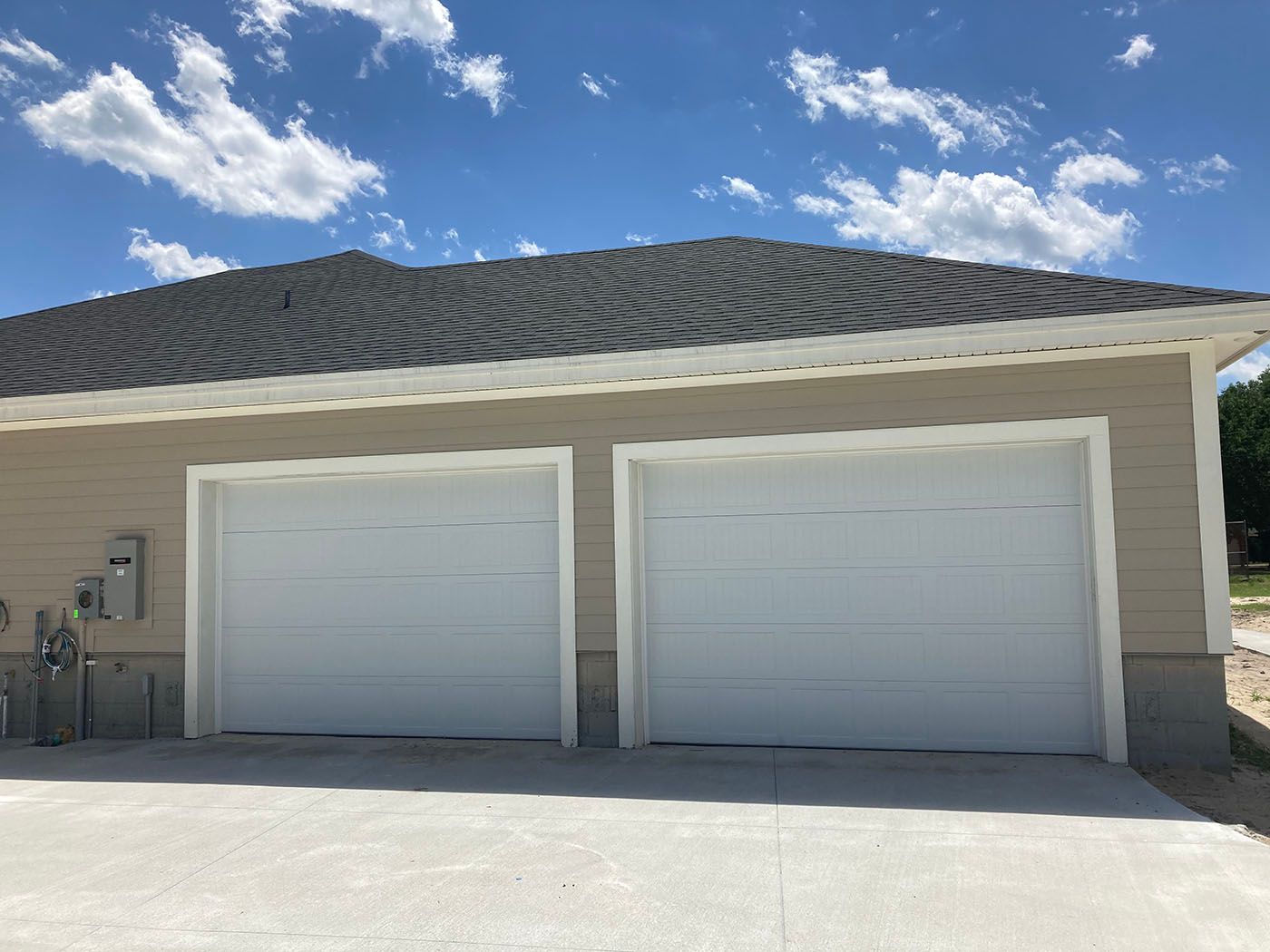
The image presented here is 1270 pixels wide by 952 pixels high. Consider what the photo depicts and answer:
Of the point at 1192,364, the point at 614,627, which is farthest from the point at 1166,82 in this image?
the point at 614,627

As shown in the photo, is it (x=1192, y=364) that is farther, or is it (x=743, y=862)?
(x=1192, y=364)

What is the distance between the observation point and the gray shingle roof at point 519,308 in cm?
649

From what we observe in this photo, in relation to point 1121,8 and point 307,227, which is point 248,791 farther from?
point 307,227

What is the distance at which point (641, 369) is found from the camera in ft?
21.0

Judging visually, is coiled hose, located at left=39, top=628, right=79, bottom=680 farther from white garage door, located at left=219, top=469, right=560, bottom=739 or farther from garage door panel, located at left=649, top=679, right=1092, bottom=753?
garage door panel, located at left=649, top=679, right=1092, bottom=753

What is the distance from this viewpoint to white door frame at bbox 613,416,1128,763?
5984 millimetres

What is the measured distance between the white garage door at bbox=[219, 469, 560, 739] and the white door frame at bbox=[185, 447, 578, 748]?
111 mm

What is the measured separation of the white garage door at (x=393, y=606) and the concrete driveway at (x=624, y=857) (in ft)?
2.84

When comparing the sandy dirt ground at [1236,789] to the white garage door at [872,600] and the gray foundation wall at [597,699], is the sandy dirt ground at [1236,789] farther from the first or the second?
the gray foundation wall at [597,699]

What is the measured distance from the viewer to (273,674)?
7.68 m

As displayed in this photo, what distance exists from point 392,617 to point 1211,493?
6.46 metres

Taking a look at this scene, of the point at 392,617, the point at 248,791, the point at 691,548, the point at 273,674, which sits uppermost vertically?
the point at 691,548

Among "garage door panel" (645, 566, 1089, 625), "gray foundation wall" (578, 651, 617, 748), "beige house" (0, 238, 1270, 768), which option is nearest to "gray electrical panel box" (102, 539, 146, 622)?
"beige house" (0, 238, 1270, 768)

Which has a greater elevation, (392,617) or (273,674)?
(392,617)
